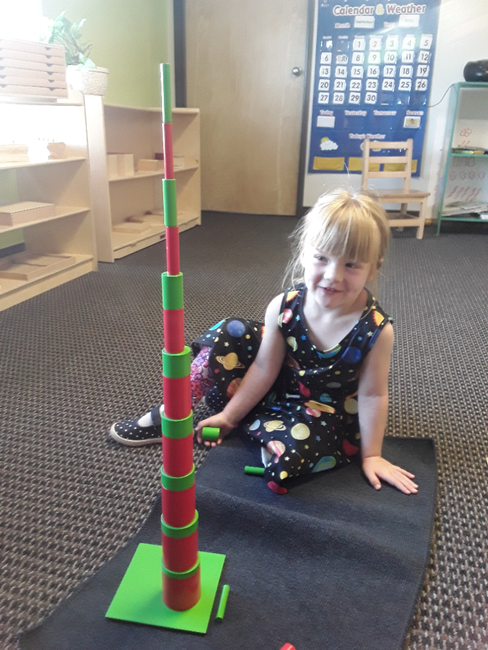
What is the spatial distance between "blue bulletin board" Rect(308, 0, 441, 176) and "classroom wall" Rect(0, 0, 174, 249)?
1.03 m

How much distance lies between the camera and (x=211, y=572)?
2.42 ft

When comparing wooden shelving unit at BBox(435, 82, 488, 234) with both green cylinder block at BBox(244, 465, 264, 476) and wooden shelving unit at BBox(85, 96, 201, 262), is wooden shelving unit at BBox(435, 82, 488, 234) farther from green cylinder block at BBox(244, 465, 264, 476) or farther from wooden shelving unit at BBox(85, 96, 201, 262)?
green cylinder block at BBox(244, 465, 264, 476)

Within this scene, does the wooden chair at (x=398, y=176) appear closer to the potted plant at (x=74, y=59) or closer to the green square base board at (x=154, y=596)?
the potted plant at (x=74, y=59)

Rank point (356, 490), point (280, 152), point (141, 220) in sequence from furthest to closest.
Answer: point (280, 152) < point (141, 220) < point (356, 490)

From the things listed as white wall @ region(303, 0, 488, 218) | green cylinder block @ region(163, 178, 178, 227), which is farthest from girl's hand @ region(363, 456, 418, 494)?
white wall @ region(303, 0, 488, 218)

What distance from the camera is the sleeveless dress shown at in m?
0.93

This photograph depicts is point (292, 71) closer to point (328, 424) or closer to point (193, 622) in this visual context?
point (328, 424)

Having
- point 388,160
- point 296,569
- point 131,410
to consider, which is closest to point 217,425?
point 131,410

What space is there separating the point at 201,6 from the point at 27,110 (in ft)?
6.32

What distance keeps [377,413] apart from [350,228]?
1.11 ft

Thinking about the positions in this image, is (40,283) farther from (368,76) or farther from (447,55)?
(447,55)

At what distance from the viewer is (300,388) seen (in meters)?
1.02

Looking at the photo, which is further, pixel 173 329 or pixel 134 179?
pixel 134 179

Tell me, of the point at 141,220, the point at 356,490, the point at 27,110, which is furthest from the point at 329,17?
the point at 356,490
